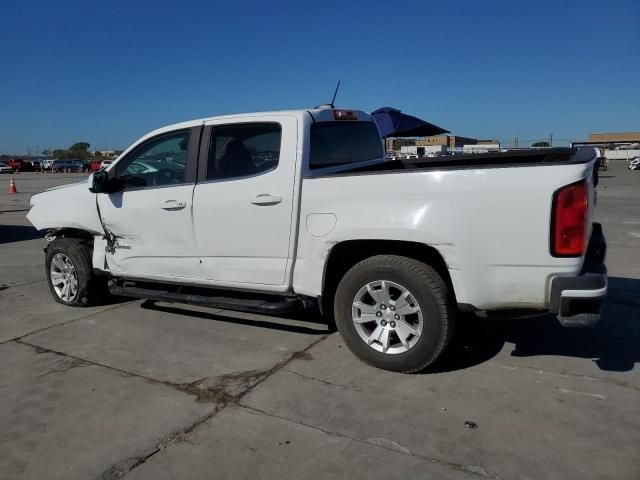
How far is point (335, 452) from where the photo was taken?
9.40 ft

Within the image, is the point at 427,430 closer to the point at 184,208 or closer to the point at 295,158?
the point at 295,158

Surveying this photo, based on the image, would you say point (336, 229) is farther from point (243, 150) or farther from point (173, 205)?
point (173, 205)

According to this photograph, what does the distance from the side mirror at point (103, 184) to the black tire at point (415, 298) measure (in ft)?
7.95

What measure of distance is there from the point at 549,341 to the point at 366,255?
1.76 m

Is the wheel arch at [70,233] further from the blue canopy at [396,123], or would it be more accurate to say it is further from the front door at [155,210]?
the blue canopy at [396,123]

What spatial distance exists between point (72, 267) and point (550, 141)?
36682 mm

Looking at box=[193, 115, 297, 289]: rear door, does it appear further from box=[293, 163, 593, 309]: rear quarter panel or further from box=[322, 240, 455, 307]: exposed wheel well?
box=[293, 163, 593, 309]: rear quarter panel

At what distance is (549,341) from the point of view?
174 inches

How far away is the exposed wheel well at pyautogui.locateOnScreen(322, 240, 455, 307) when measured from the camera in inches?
146

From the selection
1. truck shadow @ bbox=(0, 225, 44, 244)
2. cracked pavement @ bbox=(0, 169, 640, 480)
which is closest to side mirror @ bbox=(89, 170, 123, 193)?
cracked pavement @ bbox=(0, 169, 640, 480)

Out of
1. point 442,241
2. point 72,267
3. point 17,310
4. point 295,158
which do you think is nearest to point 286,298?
A: point 295,158

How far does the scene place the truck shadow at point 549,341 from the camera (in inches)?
159

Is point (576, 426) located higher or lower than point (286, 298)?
lower

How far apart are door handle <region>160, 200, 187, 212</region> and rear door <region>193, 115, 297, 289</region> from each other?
145 mm
